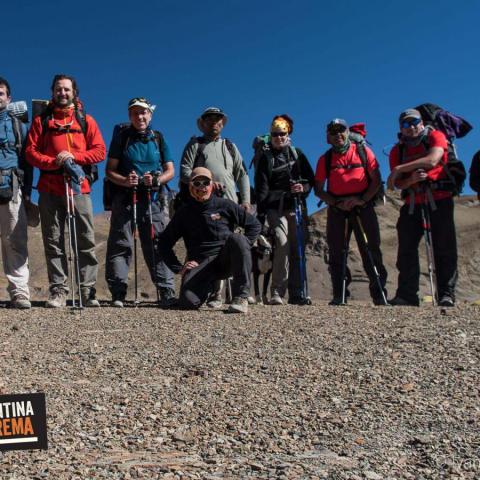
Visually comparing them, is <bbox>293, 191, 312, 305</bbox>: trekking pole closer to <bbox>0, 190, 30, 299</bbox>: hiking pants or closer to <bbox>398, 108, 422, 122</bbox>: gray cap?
<bbox>398, 108, 422, 122</bbox>: gray cap

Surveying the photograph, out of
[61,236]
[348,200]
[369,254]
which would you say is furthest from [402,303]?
[61,236]

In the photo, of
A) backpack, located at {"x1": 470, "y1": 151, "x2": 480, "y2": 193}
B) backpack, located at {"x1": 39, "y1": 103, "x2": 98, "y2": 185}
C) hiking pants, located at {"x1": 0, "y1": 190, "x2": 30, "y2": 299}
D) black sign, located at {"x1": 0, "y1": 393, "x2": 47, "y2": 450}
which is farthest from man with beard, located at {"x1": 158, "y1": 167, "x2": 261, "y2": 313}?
black sign, located at {"x1": 0, "y1": 393, "x2": 47, "y2": 450}

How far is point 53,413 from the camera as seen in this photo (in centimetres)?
414

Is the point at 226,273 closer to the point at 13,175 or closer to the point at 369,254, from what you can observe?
the point at 369,254

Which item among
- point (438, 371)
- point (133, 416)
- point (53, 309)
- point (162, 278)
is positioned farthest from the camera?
point (162, 278)

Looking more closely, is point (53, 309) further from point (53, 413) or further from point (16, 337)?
point (53, 413)

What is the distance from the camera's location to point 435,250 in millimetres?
8977

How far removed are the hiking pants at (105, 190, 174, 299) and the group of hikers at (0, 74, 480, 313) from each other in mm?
17

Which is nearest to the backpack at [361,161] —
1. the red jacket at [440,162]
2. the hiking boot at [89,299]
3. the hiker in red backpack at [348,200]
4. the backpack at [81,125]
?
the hiker in red backpack at [348,200]

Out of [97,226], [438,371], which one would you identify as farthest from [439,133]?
[97,226]

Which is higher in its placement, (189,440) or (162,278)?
(162,278)

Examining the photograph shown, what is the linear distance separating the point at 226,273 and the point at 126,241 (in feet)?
4.94

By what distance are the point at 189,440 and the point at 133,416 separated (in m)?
0.53

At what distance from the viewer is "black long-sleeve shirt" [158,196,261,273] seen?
8.23 meters
